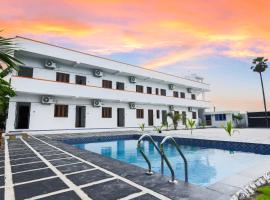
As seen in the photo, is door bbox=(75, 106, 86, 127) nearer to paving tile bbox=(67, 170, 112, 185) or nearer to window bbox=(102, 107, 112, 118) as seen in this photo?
window bbox=(102, 107, 112, 118)

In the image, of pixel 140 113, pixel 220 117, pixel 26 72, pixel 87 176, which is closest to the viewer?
pixel 87 176

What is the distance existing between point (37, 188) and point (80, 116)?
16.4 metres

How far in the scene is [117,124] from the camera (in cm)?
2195

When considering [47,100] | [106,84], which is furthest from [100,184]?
[106,84]

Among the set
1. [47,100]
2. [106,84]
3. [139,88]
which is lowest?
[47,100]

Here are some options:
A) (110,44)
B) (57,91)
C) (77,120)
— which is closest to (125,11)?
(110,44)

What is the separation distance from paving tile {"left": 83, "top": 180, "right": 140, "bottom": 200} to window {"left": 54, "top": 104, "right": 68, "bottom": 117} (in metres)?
14.9

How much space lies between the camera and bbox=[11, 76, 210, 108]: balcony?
1459 cm

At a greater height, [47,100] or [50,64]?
[50,64]

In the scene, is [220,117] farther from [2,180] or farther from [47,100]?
[2,180]

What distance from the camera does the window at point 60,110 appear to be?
17031mm

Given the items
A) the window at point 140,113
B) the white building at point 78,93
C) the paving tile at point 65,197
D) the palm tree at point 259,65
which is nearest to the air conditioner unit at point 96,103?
the white building at point 78,93

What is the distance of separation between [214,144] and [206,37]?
6287 mm

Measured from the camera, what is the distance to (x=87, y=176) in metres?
4.13
